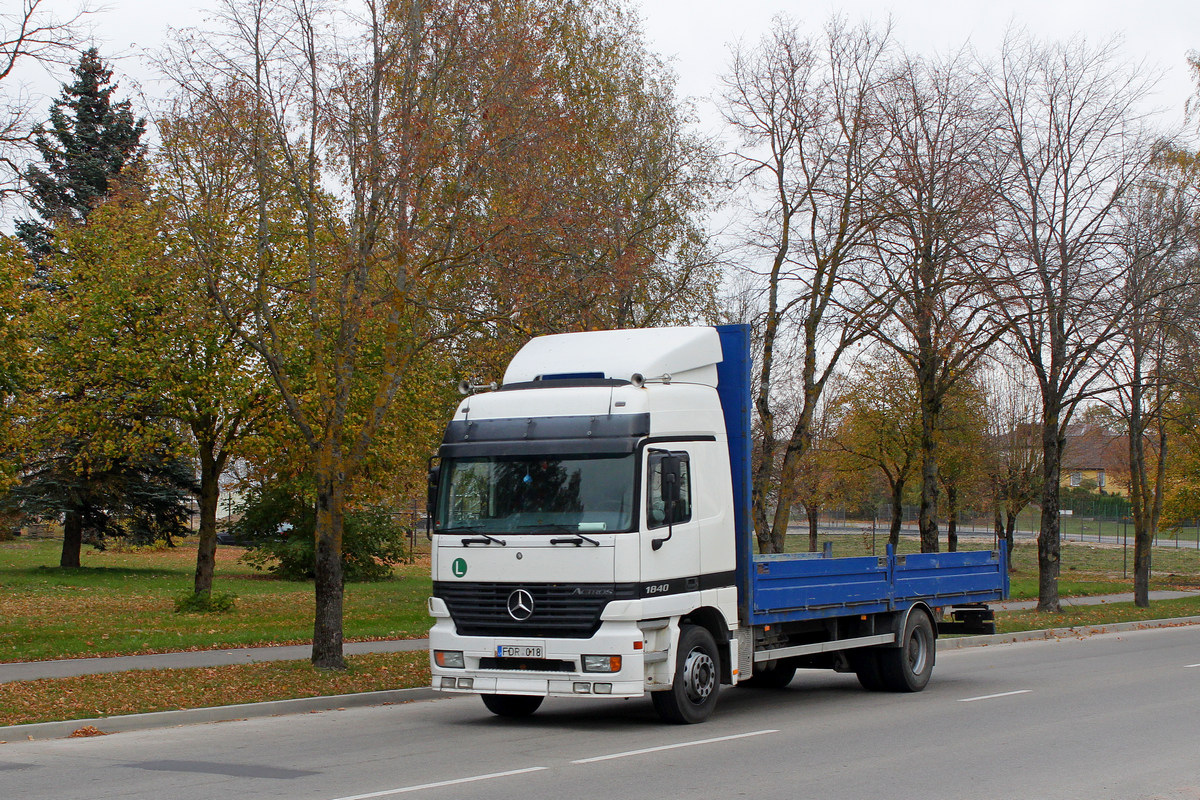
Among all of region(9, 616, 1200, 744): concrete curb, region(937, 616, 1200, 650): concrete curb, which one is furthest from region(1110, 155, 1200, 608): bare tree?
region(9, 616, 1200, 744): concrete curb

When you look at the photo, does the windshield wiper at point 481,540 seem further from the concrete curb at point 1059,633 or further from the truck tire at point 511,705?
the concrete curb at point 1059,633

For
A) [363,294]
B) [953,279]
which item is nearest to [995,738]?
[363,294]

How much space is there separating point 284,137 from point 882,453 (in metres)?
32.6

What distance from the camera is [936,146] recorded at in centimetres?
2317

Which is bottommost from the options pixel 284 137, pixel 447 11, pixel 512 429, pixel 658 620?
pixel 658 620

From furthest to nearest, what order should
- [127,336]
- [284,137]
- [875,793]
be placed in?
1. [127,336]
2. [284,137]
3. [875,793]

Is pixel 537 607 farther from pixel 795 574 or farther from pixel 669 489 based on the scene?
pixel 795 574

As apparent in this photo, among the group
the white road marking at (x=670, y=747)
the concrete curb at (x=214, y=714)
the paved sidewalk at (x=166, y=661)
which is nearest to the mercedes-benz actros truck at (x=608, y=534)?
the white road marking at (x=670, y=747)

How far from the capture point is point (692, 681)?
36.9ft

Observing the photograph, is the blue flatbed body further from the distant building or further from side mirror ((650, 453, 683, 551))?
the distant building

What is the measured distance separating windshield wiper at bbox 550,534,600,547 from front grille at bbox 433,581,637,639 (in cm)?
38

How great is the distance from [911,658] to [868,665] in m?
0.65

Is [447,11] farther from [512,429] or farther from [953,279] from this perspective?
[953,279]

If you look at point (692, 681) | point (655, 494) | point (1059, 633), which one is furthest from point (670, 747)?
point (1059, 633)
